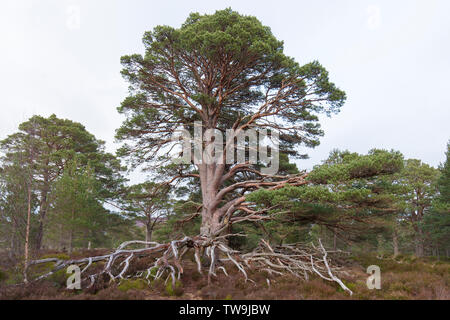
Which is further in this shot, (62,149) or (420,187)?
(420,187)

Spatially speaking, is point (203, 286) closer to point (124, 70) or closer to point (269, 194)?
point (269, 194)

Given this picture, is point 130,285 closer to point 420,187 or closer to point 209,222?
point 209,222

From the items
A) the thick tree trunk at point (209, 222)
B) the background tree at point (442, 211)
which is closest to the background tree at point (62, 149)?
the thick tree trunk at point (209, 222)

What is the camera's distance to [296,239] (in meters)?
18.8

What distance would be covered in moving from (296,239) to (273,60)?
14309 millimetres

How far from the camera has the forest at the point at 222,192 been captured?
6855mm

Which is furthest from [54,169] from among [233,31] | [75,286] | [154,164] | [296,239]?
[296,239]

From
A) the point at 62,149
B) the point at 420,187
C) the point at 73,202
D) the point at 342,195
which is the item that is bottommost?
the point at 73,202

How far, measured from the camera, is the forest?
6855mm

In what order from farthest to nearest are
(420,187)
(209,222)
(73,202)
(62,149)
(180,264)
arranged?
(420,187), (62,149), (73,202), (209,222), (180,264)

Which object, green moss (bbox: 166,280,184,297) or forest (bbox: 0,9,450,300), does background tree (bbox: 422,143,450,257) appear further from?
green moss (bbox: 166,280,184,297)

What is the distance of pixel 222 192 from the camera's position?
38.4ft

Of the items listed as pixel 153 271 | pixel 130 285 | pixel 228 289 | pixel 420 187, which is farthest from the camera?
pixel 420 187

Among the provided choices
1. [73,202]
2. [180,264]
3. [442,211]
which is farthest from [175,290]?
[442,211]
